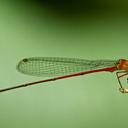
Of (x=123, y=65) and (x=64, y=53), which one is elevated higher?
(x=64, y=53)

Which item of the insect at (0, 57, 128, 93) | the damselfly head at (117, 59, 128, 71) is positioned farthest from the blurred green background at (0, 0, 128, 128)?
the damselfly head at (117, 59, 128, 71)

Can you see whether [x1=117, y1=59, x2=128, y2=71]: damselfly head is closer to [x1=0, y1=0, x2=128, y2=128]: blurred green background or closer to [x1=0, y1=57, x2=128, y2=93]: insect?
[x1=0, y1=57, x2=128, y2=93]: insect

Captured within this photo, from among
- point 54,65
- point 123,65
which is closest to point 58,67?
point 54,65

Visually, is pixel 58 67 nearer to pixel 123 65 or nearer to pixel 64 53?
pixel 64 53

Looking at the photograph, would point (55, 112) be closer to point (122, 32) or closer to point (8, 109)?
point (8, 109)

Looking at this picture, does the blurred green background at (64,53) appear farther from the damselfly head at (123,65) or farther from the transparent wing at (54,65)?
the damselfly head at (123,65)

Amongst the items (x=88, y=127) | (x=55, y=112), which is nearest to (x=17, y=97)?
(x=55, y=112)
